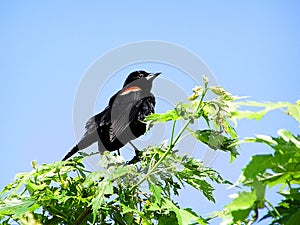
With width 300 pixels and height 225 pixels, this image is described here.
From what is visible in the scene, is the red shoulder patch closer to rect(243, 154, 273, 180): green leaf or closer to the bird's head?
the bird's head

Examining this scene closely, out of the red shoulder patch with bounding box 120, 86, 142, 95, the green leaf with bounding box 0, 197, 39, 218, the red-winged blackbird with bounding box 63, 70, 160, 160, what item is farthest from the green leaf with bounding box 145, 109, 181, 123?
the red shoulder patch with bounding box 120, 86, 142, 95

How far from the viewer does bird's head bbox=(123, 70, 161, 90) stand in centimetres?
317

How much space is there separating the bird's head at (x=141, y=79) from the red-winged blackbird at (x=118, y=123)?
23cm

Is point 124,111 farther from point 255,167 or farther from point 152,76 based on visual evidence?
point 255,167

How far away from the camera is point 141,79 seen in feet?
10.7

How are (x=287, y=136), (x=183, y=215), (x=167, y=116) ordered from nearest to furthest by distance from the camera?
(x=287, y=136)
(x=167, y=116)
(x=183, y=215)

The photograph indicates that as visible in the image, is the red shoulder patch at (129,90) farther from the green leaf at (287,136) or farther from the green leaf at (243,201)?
the green leaf at (243,201)

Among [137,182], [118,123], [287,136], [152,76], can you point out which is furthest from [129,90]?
[287,136]

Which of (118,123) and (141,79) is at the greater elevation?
(141,79)

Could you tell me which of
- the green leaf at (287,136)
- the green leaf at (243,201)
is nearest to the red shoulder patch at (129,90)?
the green leaf at (287,136)

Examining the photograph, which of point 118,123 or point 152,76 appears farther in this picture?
point 152,76

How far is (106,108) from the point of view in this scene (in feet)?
9.29

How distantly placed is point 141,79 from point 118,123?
0.60 m

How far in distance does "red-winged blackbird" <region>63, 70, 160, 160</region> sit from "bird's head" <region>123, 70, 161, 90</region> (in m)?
0.23
